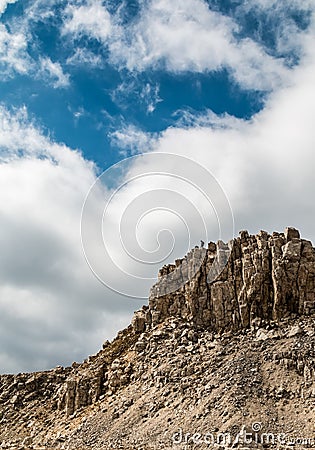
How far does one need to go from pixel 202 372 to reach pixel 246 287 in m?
19.8

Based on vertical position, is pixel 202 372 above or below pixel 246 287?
below

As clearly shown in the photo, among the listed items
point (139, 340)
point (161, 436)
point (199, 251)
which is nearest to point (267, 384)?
point (161, 436)

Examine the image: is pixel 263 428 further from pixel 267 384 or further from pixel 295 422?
pixel 267 384

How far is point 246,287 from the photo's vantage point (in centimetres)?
10044

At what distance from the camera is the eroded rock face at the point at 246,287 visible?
319 feet

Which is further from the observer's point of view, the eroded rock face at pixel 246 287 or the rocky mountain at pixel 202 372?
the eroded rock face at pixel 246 287

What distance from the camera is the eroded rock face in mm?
97125

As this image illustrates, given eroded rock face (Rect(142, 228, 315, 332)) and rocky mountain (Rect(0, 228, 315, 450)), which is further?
eroded rock face (Rect(142, 228, 315, 332))

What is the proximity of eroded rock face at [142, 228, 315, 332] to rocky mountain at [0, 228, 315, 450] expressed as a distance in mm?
174

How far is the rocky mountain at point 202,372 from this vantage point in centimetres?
7400

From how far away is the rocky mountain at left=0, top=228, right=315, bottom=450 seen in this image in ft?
243

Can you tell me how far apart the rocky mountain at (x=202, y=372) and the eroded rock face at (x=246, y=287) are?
17 cm

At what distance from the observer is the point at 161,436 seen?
245ft

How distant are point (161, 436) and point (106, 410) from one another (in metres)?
15.1
